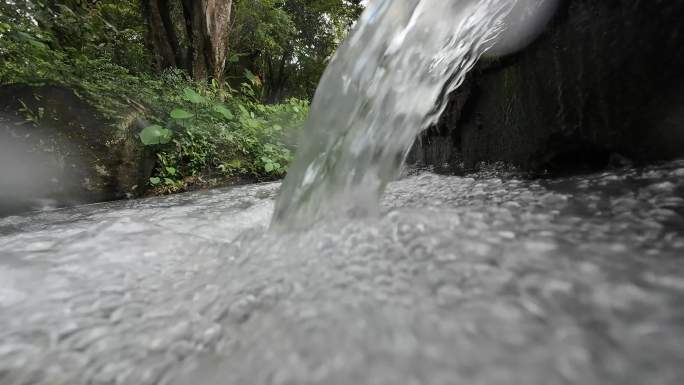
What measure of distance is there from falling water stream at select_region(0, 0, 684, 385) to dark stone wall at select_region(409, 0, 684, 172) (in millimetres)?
162

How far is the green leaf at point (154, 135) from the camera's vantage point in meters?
3.88

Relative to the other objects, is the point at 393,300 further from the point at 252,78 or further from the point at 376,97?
the point at 252,78

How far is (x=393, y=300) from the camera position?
72cm

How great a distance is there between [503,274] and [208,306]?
2.36 feet

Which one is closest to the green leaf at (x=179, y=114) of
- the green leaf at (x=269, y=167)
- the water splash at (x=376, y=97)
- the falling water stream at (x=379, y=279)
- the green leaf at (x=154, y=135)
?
the green leaf at (x=154, y=135)

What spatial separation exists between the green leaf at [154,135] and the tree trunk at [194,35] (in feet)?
11.2

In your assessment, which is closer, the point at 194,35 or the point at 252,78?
the point at 194,35

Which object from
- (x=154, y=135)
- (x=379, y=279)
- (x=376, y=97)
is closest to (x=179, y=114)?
(x=154, y=135)

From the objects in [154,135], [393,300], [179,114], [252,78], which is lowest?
[393,300]

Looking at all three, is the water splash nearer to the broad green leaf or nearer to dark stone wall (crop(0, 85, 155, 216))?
dark stone wall (crop(0, 85, 155, 216))

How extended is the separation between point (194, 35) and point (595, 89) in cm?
724

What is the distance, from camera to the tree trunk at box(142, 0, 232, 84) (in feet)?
21.8

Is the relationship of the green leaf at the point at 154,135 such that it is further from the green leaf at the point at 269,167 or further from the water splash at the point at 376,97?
the water splash at the point at 376,97

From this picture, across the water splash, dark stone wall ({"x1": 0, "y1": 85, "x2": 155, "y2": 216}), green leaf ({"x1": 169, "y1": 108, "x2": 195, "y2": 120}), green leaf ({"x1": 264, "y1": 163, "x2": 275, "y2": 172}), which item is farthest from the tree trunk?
the water splash
